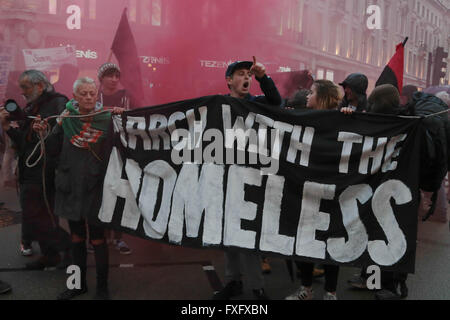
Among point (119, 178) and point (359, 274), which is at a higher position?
point (119, 178)

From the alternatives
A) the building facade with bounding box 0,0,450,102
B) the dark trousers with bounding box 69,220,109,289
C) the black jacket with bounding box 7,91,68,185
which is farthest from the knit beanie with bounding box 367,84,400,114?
the building facade with bounding box 0,0,450,102

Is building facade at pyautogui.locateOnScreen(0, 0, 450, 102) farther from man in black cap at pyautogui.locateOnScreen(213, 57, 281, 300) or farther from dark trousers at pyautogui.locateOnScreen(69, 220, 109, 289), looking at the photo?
dark trousers at pyautogui.locateOnScreen(69, 220, 109, 289)

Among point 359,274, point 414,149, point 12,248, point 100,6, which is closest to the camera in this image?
point 414,149

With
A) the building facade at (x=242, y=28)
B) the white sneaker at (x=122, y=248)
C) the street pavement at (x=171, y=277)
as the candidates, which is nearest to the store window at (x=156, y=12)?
the building facade at (x=242, y=28)

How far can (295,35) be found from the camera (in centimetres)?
1655

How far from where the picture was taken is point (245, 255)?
305cm

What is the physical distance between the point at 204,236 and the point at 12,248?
2.44 meters

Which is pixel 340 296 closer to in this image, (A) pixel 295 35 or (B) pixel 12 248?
(B) pixel 12 248

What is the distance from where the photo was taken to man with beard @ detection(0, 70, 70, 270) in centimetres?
369

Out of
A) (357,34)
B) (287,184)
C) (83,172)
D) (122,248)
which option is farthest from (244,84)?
(357,34)

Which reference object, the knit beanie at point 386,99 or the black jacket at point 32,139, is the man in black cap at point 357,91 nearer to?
the knit beanie at point 386,99

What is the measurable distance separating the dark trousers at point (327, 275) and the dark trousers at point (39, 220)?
88.1 inches

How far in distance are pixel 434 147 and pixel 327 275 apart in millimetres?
1153

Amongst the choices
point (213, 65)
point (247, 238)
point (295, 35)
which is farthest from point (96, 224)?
point (295, 35)
